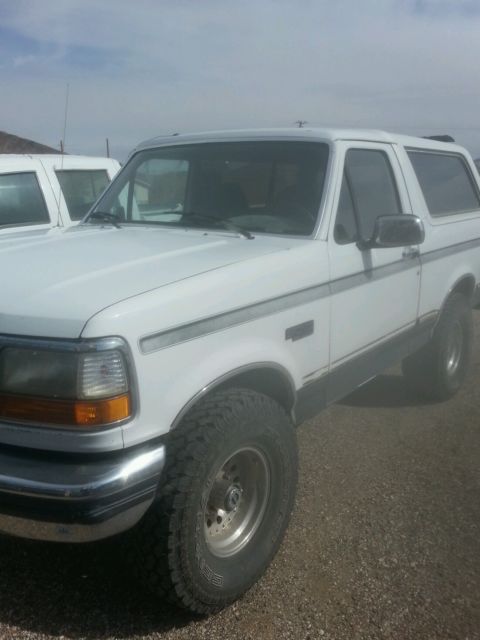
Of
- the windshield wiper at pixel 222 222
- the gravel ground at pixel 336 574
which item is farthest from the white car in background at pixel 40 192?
the gravel ground at pixel 336 574

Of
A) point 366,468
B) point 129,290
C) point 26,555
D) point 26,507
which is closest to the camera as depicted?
point 26,507

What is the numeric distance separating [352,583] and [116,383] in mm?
1445

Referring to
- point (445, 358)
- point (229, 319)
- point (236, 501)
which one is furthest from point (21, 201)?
point (236, 501)

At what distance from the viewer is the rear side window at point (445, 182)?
4621 millimetres

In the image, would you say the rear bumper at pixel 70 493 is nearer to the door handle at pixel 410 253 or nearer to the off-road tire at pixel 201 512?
the off-road tire at pixel 201 512

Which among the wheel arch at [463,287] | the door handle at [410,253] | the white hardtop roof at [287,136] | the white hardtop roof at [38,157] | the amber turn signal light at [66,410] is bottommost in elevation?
the wheel arch at [463,287]

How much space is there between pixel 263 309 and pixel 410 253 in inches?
64.9

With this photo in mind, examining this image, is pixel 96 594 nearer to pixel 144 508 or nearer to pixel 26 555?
pixel 26 555

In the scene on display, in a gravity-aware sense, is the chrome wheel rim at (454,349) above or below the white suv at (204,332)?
below

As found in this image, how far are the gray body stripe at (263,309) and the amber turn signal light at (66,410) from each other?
214 millimetres

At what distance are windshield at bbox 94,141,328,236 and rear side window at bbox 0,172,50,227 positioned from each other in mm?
2243

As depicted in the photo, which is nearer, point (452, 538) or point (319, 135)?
point (452, 538)

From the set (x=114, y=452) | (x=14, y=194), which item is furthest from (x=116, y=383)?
(x=14, y=194)

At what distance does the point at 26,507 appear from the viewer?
7.18 ft
